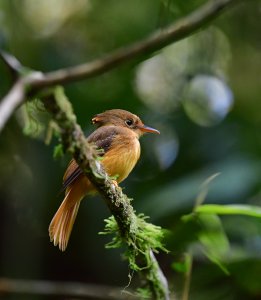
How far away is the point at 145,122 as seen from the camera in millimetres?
5512

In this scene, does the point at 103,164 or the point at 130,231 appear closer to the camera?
the point at 130,231

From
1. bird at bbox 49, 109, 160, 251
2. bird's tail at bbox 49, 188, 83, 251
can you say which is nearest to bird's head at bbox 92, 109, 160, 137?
bird at bbox 49, 109, 160, 251

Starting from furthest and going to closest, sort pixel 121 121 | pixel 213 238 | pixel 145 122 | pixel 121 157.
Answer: pixel 145 122 → pixel 121 121 → pixel 121 157 → pixel 213 238

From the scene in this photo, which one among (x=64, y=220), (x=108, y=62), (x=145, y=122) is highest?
(x=108, y=62)

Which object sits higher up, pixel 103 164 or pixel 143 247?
pixel 103 164

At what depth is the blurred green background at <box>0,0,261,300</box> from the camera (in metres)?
4.20

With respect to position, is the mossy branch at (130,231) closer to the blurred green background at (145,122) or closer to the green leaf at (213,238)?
the green leaf at (213,238)

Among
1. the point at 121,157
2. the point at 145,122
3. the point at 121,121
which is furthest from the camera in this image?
the point at 145,122

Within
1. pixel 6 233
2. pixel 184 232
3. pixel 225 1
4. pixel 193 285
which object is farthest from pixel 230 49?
pixel 225 1

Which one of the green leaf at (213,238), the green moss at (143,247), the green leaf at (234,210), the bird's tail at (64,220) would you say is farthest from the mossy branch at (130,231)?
the bird's tail at (64,220)

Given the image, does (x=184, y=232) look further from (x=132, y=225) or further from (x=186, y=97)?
(x=186, y=97)

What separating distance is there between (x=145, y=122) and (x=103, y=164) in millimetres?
1962

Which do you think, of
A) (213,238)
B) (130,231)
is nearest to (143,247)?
(130,231)

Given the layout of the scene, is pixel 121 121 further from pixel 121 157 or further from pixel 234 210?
pixel 234 210
